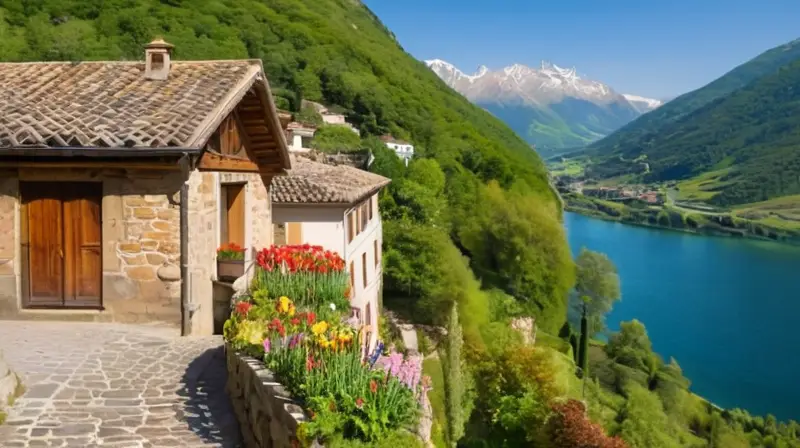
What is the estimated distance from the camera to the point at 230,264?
29.4 feet

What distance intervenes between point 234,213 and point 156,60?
2.80 metres

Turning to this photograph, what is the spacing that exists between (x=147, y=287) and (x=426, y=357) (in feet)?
68.5

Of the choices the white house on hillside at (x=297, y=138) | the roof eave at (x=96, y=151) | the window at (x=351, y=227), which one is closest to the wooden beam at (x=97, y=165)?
the roof eave at (x=96, y=151)

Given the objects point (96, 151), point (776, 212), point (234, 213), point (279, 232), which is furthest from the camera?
point (776, 212)

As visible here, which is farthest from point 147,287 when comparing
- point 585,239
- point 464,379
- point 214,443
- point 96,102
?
point 585,239

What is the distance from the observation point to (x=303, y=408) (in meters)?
4.76

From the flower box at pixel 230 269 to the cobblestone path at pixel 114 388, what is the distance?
1.08m

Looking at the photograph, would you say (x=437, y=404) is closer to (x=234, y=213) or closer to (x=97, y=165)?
(x=234, y=213)

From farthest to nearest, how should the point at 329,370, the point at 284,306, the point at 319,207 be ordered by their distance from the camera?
1. the point at 319,207
2. the point at 284,306
3. the point at 329,370

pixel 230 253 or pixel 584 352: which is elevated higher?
pixel 230 253

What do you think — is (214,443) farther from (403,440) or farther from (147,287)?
(147,287)

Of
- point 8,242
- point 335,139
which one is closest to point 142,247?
point 8,242

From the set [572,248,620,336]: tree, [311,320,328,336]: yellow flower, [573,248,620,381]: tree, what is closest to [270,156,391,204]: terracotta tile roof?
[311,320,328,336]: yellow flower

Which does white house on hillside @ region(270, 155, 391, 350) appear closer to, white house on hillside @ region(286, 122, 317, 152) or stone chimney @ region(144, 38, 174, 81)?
stone chimney @ region(144, 38, 174, 81)
